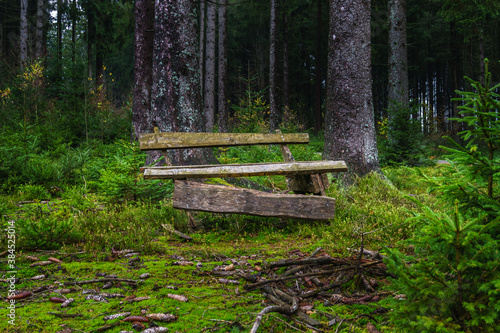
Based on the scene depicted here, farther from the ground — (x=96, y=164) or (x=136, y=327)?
(x=96, y=164)

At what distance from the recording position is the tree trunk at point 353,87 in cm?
627

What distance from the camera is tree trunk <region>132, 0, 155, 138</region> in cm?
878

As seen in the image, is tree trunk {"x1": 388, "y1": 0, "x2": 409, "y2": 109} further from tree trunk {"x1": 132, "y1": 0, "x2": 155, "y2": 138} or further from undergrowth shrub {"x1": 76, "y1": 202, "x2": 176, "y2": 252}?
undergrowth shrub {"x1": 76, "y1": 202, "x2": 176, "y2": 252}

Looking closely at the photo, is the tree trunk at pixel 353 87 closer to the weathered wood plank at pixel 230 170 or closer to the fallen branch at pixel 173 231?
the weathered wood plank at pixel 230 170

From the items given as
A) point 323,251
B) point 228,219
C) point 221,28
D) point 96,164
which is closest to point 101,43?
point 221,28

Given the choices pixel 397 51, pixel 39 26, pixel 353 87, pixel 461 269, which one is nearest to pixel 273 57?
pixel 397 51

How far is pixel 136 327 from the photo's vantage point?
201cm

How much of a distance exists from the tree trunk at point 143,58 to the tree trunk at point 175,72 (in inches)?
121

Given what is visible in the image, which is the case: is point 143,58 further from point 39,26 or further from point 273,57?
point 39,26

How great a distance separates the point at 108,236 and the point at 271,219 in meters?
2.14

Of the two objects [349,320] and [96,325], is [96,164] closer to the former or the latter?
[96,325]

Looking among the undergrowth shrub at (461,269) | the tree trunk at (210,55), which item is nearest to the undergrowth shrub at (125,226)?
the undergrowth shrub at (461,269)

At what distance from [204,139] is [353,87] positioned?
3.26 metres

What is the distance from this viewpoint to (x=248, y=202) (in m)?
3.98
